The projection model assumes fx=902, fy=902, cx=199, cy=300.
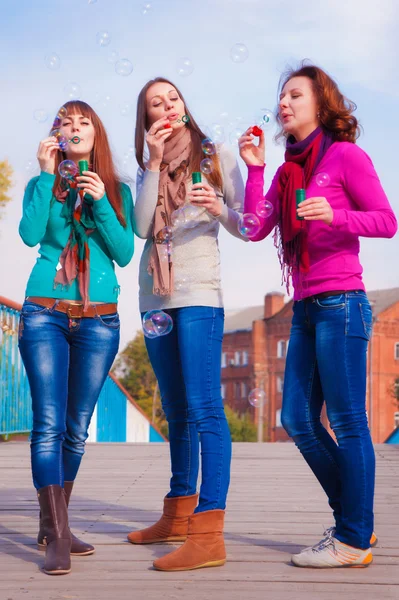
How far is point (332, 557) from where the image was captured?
125 inches

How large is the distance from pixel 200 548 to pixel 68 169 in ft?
4.81

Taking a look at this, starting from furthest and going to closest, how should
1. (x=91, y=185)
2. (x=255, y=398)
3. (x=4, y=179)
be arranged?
(x=4, y=179), (x=255, y=398), (x=91, y=185)

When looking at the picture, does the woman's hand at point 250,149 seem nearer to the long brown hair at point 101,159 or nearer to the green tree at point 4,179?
the long brown hair at point 101,159

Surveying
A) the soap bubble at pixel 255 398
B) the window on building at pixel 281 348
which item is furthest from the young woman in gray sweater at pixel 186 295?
the window on building at pixel 281 348

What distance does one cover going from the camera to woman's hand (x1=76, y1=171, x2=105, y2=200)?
331 cm

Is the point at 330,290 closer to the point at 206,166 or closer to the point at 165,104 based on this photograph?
the point at 206,166

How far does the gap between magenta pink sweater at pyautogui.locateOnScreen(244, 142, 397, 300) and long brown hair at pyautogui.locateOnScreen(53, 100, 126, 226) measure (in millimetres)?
753

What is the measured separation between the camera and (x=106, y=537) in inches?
147

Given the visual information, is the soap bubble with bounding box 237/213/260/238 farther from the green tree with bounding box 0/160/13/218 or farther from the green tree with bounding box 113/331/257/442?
the green tree with bounding box 113/331/257/442

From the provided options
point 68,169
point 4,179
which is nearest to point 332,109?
point 68,169

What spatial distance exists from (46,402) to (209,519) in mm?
721

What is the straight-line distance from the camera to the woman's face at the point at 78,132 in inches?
137

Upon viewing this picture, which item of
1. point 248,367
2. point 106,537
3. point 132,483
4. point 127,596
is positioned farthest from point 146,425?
point 248,367

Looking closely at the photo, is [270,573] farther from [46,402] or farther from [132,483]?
[132,483]
